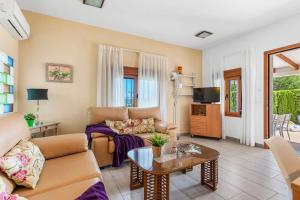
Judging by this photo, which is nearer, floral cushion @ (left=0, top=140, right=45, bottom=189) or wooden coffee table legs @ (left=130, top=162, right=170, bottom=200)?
floral cushion @ (left=0, top=140, right=45, bottom=189)

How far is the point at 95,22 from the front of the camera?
3.51 meters

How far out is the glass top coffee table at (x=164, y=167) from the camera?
154 centimetres

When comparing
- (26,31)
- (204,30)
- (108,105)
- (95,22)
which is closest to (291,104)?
(204,30)

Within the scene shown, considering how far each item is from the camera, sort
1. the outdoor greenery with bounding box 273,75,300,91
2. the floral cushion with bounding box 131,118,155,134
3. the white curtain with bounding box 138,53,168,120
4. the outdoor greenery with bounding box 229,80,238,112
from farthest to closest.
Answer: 1. the outdoor greenery with bounding box 273,75,300,91
2. the outdoor greenery with bounding box 229,80,238,112
3. the white curtain with bounding box 138,53,168,120
4. the floral cushion with bounding box 131,118,155,134

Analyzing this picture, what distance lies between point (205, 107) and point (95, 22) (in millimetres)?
3570

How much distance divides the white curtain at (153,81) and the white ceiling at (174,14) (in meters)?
0.69

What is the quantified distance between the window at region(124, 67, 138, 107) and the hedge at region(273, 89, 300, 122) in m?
6.63

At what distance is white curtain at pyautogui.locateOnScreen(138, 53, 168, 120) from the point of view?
414 cm

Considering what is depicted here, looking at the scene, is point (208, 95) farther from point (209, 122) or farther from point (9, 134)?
point (9, 134)

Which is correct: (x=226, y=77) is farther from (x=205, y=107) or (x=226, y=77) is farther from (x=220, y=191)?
(x=220, y=191)

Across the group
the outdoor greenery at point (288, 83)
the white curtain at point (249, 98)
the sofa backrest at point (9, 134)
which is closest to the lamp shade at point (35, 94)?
the sofa backrest at point (9, 134)

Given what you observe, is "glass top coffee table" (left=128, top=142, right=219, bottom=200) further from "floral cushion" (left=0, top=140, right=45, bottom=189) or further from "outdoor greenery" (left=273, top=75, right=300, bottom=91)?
"outdoor greenery" (left=273, top=75, right=300, bottom=91)

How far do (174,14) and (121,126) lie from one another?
2450 millimetres

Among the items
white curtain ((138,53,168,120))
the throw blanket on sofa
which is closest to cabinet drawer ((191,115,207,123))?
white curtain ((138,53,168,120))
